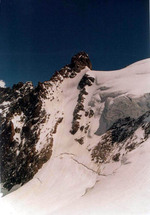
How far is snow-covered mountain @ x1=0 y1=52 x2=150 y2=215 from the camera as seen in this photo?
992 centimetres

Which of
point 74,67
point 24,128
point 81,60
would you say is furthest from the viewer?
point 81,60

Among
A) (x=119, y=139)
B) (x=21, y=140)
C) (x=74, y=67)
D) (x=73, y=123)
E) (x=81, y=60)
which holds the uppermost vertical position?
(x=81, y=60)

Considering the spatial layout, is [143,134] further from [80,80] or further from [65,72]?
[65,72]

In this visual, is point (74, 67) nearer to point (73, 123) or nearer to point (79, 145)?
point (73, 123)

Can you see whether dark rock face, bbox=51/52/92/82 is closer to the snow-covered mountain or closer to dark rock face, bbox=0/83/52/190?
the snow-covered mountain

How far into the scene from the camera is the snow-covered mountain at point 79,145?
992 cm

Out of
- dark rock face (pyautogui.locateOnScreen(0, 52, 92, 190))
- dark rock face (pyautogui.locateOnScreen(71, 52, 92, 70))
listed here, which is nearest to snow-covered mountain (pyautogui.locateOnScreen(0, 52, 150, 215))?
dark rock face (pyautogui.locateOnScreen(0, 52, 92, 190))

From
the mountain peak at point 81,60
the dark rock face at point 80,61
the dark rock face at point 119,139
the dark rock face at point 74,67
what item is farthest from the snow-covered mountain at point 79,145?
the mountain peak at point 81,60

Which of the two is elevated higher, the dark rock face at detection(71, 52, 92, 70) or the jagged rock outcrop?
the dark rock face at detection(71, 52, 92, 70)

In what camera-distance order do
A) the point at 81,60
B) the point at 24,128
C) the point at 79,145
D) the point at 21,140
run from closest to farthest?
the point at 79,145 < the point at 21,140 < the point at 24,128 < the point at 81,60

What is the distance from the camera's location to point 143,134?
17.2m

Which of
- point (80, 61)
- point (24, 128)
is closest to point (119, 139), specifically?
point (24, 128)

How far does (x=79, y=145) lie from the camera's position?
25.4m

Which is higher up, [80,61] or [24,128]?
[80,61]
